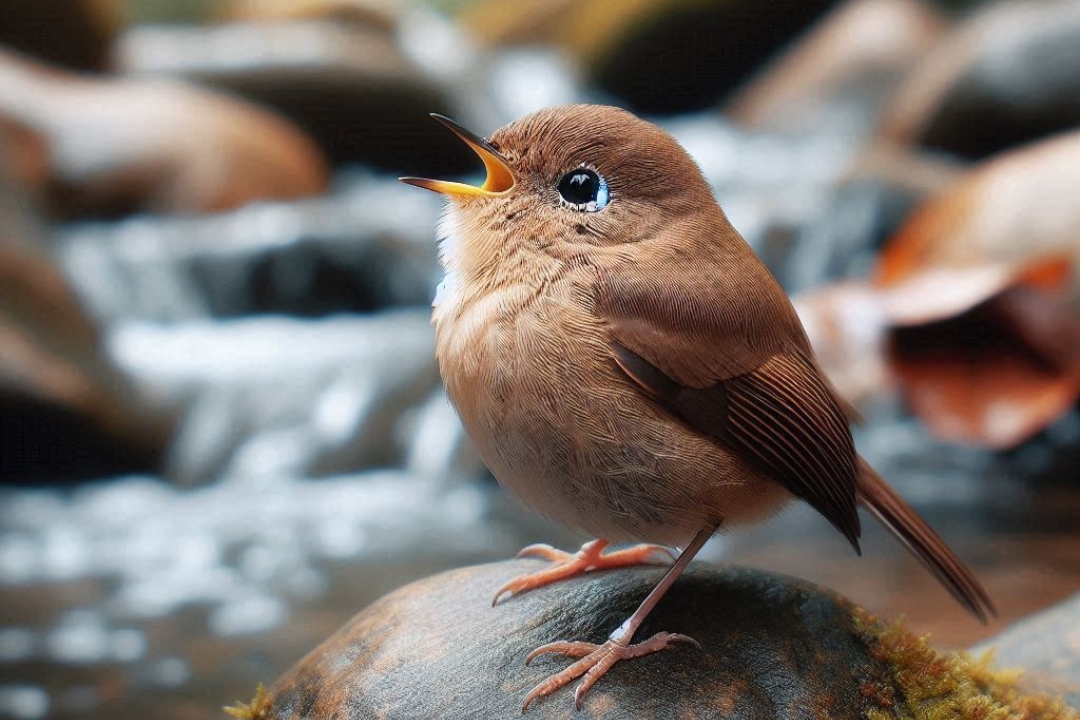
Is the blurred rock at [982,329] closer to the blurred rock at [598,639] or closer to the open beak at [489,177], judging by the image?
the blurred rock at [598,639]

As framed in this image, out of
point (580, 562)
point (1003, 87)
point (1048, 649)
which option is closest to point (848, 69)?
point (1003, 87)

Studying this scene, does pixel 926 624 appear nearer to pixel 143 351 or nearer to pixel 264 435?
pixel 264 435

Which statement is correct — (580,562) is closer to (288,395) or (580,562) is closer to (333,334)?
(288,395)

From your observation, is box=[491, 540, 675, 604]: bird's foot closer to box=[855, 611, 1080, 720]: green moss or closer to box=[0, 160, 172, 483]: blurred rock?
box=[855, 611, 1080, 720]: green moss

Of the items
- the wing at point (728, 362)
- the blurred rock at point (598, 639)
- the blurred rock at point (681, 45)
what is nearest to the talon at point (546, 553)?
the blurred rock at point (598, 639)

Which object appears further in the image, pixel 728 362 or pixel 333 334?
pixel 333 334

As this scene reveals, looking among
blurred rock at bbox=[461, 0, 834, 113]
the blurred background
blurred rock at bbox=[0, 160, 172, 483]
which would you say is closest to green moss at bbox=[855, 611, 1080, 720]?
the blurred background
